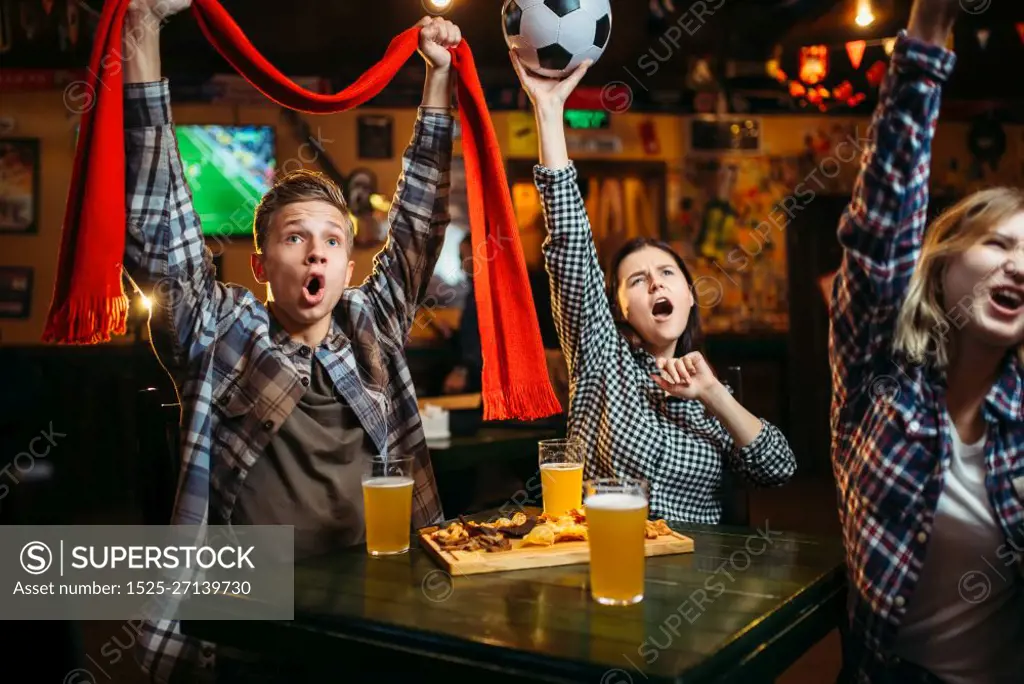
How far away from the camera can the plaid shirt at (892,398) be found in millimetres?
1402

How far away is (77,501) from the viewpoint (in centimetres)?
575

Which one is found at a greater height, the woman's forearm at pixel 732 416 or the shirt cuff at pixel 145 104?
the shirt cuff at pixel 145 104

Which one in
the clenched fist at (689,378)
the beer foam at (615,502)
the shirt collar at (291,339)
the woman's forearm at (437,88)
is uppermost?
the woman's forearm at (437,88)

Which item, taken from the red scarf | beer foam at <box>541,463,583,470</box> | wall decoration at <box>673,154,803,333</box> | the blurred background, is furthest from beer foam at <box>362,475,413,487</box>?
wall decoration at <box>673,154,803,333</box>

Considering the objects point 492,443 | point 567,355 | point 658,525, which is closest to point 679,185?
point 492,443

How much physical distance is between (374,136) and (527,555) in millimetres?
5548

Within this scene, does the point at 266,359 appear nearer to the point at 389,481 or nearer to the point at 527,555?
the point at 389,481

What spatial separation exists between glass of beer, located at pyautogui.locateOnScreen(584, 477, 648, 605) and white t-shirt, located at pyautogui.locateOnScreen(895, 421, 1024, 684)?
0.51m

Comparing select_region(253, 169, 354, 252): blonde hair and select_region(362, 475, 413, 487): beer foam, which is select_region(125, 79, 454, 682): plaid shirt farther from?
select_region(362, 475, 413, 487): beer foam

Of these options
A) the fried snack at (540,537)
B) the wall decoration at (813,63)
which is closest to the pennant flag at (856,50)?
the wall decoration at (813,63)

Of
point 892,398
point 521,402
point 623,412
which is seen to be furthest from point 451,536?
point 892,398

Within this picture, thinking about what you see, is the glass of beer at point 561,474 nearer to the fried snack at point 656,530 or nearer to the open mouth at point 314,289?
the fried snack at point 656,530

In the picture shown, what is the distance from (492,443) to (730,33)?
4513 millimetres

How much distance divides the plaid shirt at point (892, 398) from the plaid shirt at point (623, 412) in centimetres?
48
